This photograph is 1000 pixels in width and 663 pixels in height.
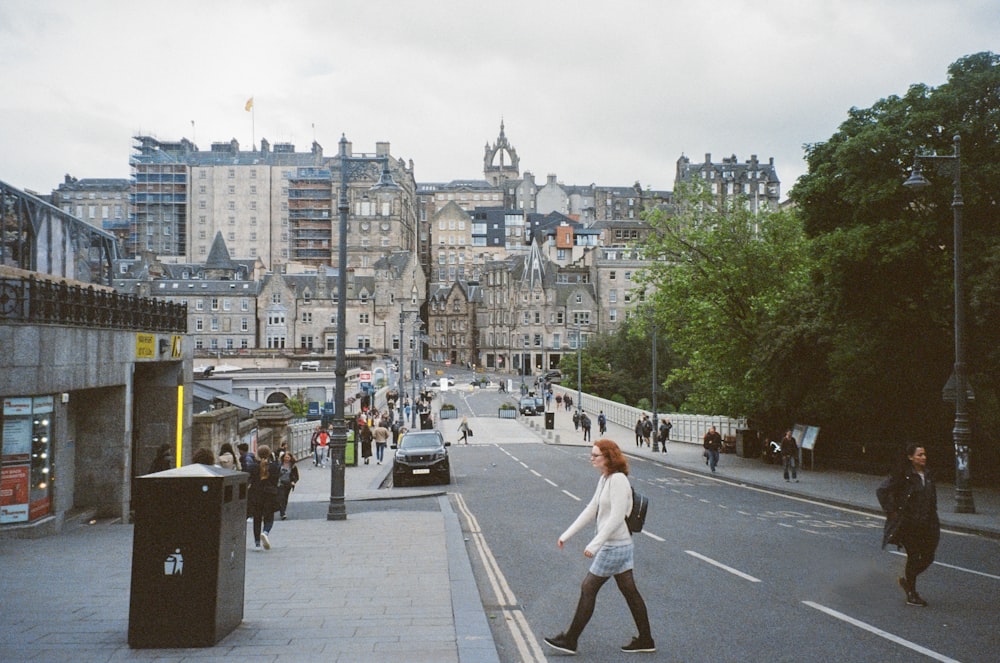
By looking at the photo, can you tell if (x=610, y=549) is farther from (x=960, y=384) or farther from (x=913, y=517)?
(x=960, y=384)

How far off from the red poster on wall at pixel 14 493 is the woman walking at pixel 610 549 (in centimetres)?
967

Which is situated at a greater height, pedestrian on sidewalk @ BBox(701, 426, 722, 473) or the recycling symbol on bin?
the recycling symbol on bin

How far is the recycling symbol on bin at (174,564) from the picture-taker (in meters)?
7.75

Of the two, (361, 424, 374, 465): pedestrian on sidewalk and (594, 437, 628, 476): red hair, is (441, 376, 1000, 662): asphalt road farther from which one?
(361, 424, 374, 465): pedestrian on sidewalk

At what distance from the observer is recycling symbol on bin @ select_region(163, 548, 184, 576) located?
7750 millimetres

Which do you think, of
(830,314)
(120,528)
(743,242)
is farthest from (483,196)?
(120,528)

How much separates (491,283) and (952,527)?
118 m

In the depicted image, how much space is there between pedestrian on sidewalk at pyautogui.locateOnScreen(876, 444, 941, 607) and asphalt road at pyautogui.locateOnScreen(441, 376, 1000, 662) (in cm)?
44

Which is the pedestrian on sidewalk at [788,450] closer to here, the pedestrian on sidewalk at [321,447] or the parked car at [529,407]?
the pedestrian on sidewalk at [321,447]

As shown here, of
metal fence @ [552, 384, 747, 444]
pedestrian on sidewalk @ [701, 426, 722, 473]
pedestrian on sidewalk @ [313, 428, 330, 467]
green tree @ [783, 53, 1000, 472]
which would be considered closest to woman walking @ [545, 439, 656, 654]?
green tree @ [783, 53, 1000, 472]

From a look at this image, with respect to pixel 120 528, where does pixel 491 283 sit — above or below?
above

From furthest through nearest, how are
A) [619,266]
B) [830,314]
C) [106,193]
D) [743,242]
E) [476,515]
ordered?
1. [106,193]
2. [619,266]
3. [743,242]
4. [830,314]
5. [476,515]

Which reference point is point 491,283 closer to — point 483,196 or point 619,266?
point 619,266

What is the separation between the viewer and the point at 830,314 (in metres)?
27.5
